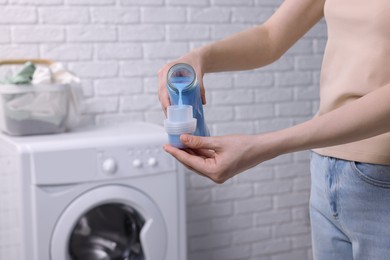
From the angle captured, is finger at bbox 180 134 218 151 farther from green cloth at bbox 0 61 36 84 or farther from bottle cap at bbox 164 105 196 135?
green cloth at bbox 0 61 36 84

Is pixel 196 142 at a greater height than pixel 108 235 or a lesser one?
greater

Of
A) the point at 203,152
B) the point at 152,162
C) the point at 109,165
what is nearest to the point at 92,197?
the point at 109,165

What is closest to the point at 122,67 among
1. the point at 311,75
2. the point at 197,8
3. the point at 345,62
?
the point at 197,8

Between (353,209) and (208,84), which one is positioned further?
(208,84)

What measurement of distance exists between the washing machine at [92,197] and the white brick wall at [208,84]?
0.37 meters

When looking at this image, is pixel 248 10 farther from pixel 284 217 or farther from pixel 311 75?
pixel 284 217

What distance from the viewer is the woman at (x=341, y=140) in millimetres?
951

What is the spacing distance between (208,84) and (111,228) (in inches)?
36.3

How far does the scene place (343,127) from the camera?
938 millimetres

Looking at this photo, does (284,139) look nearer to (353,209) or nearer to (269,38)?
(353,209)

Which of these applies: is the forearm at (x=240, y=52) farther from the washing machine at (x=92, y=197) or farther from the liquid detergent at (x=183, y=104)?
the washing machine at (x=92, y=197)

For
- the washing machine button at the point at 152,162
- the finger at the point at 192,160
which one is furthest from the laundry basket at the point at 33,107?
the finger at the point at 192,160

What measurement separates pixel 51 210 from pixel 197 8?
1273 mm

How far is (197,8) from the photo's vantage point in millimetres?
2764
